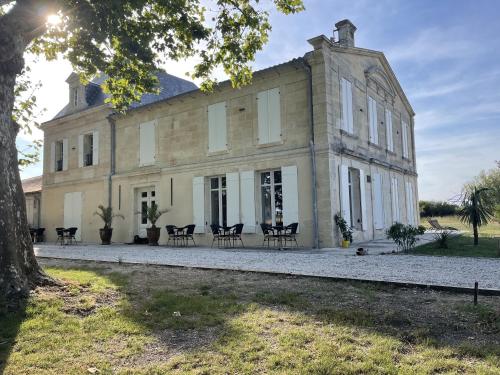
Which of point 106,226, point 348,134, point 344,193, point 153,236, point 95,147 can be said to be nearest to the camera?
point 344,193

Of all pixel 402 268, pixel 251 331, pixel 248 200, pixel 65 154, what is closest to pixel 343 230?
pixel 248 200

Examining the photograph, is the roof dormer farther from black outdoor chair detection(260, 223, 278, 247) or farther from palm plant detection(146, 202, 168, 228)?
black outdoor chair detection(260, 223, 278, 247)

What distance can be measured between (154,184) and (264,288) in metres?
11.2

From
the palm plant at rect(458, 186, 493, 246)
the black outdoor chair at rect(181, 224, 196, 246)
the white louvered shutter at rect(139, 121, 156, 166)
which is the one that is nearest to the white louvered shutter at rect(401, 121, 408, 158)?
the palm plant at rect(458, 186, 493, 246)

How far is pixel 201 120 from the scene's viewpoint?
14539mm

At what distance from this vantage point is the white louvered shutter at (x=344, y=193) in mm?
12008

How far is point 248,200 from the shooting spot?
12867mm

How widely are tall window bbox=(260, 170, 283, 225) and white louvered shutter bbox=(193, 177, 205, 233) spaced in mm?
2294

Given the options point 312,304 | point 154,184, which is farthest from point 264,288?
point 154,184

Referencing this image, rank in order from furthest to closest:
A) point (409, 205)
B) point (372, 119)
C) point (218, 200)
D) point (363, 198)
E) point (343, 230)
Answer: point (409, 205), point (372, 119), point (218, 200), point (363, 198), point (343, 230)

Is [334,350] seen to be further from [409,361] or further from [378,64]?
[378,64]

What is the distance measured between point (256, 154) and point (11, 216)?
28.6ft

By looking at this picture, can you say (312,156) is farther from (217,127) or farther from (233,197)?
(217,127)

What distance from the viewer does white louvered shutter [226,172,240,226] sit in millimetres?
13141
